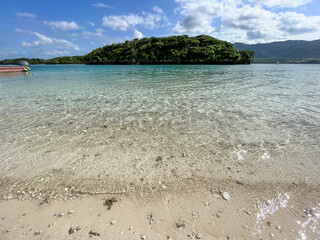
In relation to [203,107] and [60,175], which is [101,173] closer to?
[60,175]

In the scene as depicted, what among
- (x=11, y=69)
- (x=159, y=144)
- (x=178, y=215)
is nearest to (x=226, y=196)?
(x=178, y=215)

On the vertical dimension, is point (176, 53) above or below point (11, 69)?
above

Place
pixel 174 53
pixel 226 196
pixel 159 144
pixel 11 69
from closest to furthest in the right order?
pixel 226 196 → pixel 159 144 → pixel 11 69 → pixel 174 53

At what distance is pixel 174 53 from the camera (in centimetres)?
8756

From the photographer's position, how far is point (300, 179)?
2916 millimetres

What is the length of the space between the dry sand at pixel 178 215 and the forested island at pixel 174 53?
9245 centimetres

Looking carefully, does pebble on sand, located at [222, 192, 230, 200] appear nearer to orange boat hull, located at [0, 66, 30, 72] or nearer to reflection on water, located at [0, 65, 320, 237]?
reflection on water, located at [0, 65, 320, 237]

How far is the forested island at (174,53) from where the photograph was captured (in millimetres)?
86500

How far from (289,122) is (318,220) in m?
4.35

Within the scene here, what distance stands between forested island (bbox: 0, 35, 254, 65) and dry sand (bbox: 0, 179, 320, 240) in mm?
92445

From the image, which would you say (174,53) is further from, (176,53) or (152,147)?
(152,147)

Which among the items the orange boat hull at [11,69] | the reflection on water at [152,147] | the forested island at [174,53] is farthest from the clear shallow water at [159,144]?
the forested island at [174,53]

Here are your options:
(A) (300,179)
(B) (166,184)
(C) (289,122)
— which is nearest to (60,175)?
(B) (166,184)

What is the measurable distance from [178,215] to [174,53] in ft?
310
